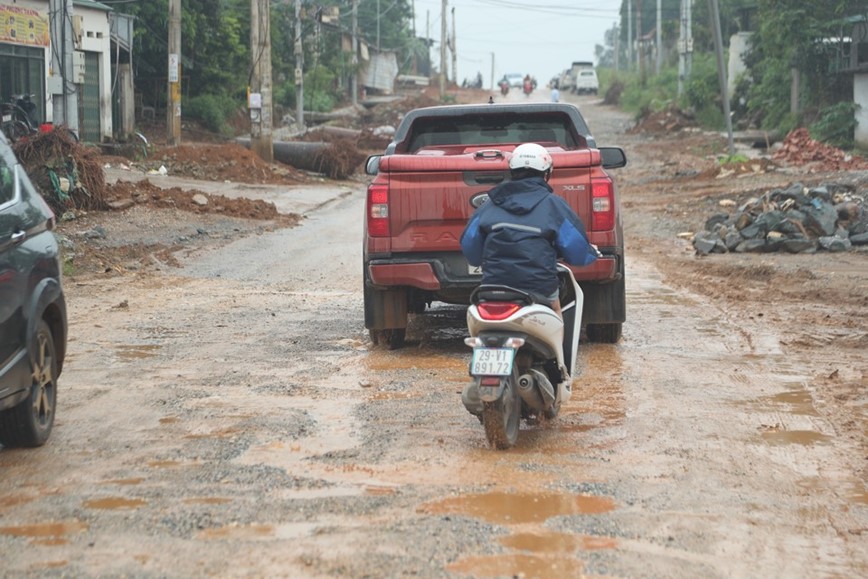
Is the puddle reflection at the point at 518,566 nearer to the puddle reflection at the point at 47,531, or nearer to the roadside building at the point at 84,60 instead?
the puddle reflection at the point at 47,531

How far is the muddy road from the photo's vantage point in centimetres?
460

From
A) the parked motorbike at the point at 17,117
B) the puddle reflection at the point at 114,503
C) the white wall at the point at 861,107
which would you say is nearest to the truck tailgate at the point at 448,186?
the puddle reflection at the point at 114,503

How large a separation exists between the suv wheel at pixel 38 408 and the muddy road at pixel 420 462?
13 centimetres

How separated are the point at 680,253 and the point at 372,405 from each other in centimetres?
1092

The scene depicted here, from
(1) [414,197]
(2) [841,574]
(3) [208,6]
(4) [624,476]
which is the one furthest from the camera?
(3) [208,6]

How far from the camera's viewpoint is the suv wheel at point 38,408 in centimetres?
624

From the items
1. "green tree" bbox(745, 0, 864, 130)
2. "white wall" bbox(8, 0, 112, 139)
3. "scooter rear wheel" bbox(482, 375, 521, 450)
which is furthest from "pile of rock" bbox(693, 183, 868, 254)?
"white wall" bbox(8, 0, 112, 139)

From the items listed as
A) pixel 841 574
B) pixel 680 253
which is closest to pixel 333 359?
pixel 841 574

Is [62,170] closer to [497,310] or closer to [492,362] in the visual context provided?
[497,310]

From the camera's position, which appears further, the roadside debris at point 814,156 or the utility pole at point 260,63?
the utility pole at point 260,63

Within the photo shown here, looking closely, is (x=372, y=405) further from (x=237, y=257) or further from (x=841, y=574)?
(x=237, y=257)

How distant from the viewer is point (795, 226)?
16.7 m

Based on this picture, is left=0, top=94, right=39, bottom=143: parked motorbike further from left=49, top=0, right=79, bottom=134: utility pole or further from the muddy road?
the muddy road

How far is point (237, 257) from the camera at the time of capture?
658 inches
